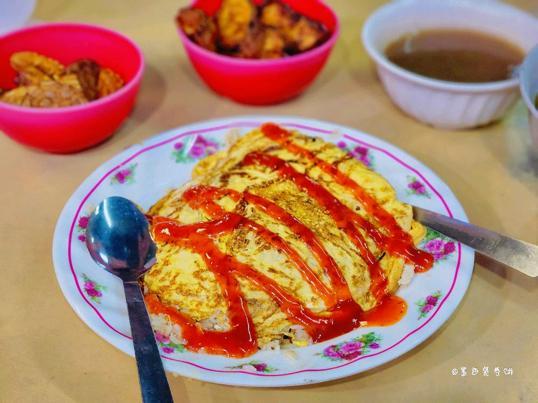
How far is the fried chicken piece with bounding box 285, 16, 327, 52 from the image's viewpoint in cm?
247

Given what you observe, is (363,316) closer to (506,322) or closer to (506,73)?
(506,322)

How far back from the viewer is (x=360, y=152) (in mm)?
2188

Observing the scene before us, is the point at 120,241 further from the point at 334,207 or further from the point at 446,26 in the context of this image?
the point at 446,26

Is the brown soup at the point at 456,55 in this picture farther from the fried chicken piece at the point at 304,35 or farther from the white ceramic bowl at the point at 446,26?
the fried chicken piece at the point at 304,35

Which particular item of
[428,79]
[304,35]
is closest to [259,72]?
[304,35]

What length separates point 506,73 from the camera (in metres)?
2.42

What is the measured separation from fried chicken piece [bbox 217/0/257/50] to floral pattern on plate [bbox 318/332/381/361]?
4.75 feet

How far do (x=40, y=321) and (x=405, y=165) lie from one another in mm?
1359

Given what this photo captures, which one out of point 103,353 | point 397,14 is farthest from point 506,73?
point 103,353

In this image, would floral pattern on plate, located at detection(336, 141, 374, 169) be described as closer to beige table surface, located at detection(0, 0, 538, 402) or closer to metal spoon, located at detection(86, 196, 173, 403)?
beige table surface, located at detection(0, 0, 538, 402)

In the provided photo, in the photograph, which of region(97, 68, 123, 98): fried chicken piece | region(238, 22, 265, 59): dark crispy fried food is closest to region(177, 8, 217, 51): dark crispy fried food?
region(238, 22, 265, 59): dark crispy fried food

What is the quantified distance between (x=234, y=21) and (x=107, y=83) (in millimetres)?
633

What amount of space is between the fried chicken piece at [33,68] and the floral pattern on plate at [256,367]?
1.48m

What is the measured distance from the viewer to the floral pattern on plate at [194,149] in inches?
85.6
